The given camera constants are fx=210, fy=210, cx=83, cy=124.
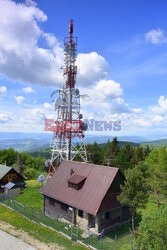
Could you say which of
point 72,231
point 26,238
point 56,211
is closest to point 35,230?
point 26,238

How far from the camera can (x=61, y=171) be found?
1134 inches

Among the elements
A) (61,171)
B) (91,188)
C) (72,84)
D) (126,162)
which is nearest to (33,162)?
(126,162)

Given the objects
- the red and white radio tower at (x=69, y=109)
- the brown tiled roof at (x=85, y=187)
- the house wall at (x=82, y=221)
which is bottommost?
the house wall at (x=82, y=221)

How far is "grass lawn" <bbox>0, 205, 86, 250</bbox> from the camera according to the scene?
64.5ft

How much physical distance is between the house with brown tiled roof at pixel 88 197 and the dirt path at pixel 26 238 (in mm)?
4753

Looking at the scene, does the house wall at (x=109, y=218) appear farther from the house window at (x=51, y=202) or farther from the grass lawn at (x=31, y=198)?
the grass lawn at (x=31, y=198)

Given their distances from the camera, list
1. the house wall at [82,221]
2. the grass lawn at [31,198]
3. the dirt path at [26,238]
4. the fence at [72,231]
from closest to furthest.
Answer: the dirt path at [26,238], the fence at [72,231], the house wall at [82,221], the grass lawn at [31,198]

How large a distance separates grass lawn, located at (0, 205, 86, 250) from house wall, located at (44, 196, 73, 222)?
115 inches

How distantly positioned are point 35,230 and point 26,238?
1.89 meters

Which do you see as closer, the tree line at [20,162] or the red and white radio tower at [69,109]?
the red and white radio tower at [69,109]

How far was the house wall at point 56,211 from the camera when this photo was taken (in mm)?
24578

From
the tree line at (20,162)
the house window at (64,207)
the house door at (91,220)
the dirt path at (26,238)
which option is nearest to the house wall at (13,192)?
the tree line at (20,162)

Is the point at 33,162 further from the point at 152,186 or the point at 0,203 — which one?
the point at 152,186

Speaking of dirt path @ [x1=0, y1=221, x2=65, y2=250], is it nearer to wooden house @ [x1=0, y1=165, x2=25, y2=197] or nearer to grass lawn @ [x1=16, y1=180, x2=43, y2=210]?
grass lawn @ [x1=16, y1=180, x2=43, y2=210]
